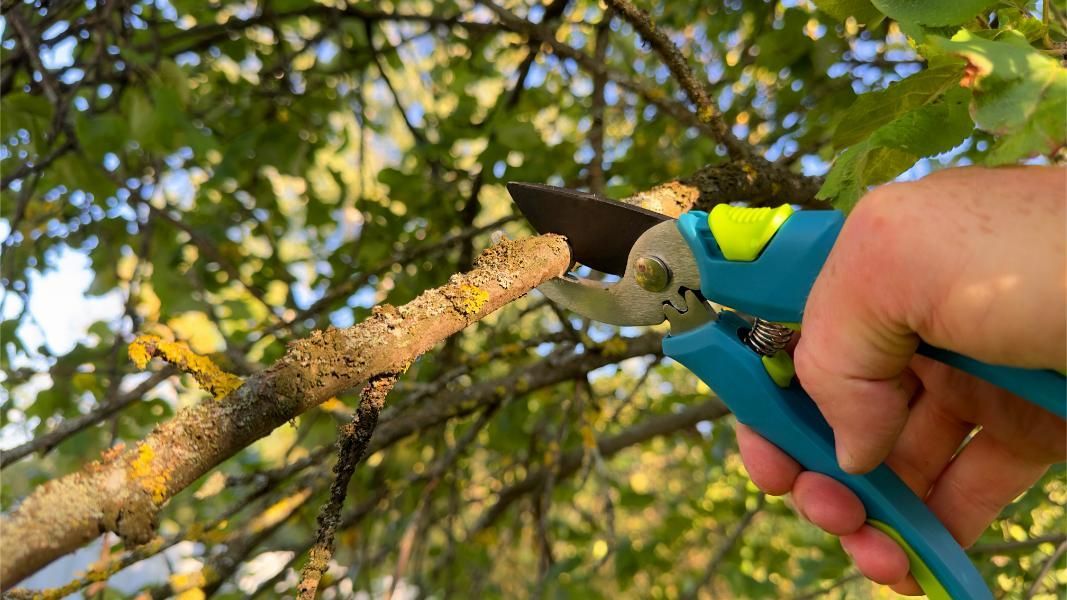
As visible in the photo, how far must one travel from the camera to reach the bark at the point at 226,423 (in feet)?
1.89

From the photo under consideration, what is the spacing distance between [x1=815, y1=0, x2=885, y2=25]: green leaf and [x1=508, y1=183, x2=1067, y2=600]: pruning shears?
0.30 metres

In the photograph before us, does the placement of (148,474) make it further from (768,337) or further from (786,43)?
(786,43)

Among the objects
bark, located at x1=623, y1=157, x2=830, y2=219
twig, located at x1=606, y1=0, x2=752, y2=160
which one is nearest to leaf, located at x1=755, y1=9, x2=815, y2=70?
bark, located at x1=623, y1=157, x2=830, y2=219

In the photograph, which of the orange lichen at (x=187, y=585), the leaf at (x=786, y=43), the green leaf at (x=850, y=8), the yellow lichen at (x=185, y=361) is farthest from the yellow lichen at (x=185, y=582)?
the leaf at (x=786, y=43)

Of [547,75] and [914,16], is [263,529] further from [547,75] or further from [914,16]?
[547,75]

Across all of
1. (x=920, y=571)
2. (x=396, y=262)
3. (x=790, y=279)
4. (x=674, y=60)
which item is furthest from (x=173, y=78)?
(x=920, y=571)

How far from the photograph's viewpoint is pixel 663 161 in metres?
2.51

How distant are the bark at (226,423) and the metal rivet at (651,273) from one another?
227 millimetres

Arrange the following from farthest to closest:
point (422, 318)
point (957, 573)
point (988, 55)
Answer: point (957, 573) → point (422, 318) → point (988, 55)

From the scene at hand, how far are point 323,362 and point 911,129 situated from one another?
66 cm

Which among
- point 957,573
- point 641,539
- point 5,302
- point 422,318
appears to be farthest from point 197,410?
point 641,539

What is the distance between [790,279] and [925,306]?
194 millimetres

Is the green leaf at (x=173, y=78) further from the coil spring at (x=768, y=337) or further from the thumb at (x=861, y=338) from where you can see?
the thumb at (x=861, y=338)

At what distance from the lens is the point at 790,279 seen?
0.85 m
